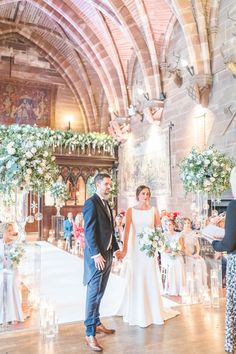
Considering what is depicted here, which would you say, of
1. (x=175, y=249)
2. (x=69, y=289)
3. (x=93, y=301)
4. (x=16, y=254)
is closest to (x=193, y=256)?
(x=175, y=249)

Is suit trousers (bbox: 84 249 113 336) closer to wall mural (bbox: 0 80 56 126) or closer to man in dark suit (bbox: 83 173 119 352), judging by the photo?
man in dark suit (bbox: 83 173 119 352)

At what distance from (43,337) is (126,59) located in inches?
481

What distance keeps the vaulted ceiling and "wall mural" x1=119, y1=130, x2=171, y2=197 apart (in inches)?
67.8

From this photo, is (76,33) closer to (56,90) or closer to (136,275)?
(56,90)

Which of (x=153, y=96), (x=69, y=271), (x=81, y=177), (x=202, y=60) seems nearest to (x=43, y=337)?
(x=69, y=271)

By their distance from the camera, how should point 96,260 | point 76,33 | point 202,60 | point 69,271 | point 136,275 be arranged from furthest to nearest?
point 76,33 → point 202,60 → point 69,271 → point 136,275 → point 96,260

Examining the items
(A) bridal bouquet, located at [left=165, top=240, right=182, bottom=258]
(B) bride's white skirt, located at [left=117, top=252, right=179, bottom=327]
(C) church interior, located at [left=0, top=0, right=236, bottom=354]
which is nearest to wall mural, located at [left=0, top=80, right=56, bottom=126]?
(C) church interior, located at [left=0, top=0, right=236, bottom=354]

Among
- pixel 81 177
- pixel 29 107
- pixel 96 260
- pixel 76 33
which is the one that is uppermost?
pixel 76 33

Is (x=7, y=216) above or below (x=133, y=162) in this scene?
below

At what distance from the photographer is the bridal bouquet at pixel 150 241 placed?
4.02 metres

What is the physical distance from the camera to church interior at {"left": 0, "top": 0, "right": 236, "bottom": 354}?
4332 millimetres

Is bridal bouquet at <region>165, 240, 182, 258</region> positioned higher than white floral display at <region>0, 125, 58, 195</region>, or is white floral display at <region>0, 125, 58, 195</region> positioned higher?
white floral display at <region>0, 125, 58, 195</region>

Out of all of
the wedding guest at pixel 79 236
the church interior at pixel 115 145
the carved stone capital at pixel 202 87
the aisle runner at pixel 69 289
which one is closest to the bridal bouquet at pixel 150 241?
the church interior at pixel 115 145

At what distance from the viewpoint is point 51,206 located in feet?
47.5
